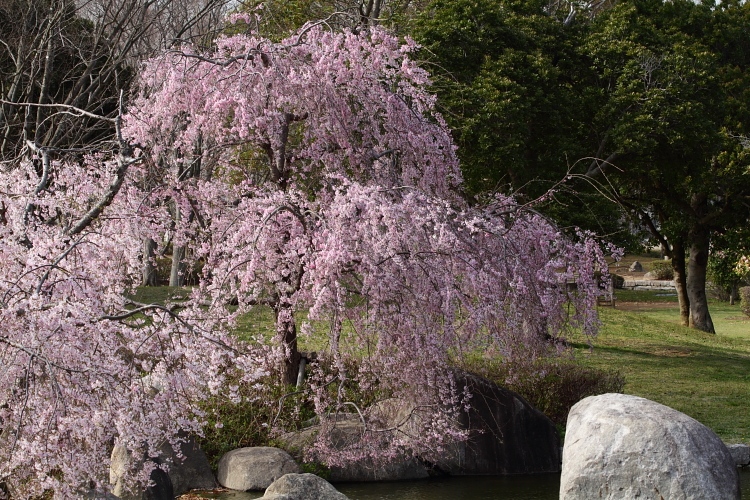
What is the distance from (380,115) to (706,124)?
11666 millimetres

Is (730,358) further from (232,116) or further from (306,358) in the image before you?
(232,116)

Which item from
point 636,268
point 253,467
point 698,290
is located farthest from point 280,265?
point 636,268

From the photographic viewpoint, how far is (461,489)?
11375 mm

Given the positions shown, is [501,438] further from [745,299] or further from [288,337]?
[745,299]

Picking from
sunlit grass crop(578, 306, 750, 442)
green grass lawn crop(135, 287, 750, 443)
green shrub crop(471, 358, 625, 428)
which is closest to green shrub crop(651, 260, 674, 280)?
green grass lawn crop(135, 287, 750, 443)

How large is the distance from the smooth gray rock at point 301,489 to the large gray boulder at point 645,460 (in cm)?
235

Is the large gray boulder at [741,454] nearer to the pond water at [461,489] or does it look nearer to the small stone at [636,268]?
the pond water at [461,489]

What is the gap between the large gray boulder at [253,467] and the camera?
11.0 metres

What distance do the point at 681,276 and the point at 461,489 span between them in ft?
65.3

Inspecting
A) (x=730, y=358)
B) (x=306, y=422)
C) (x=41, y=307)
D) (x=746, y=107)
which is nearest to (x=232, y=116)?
(x=306, y=422)

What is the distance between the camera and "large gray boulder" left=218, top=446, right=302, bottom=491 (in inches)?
→ 433

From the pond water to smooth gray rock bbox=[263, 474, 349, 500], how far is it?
1760 mm

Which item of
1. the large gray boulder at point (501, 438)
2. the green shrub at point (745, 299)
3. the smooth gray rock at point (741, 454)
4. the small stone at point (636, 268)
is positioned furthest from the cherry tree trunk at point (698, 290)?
the small stone at point (636, 268)

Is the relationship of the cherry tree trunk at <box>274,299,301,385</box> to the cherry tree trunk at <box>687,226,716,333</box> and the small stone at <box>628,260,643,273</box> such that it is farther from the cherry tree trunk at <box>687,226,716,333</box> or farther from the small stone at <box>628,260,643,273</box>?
the small stone at <box>628,260,643,273</box>
